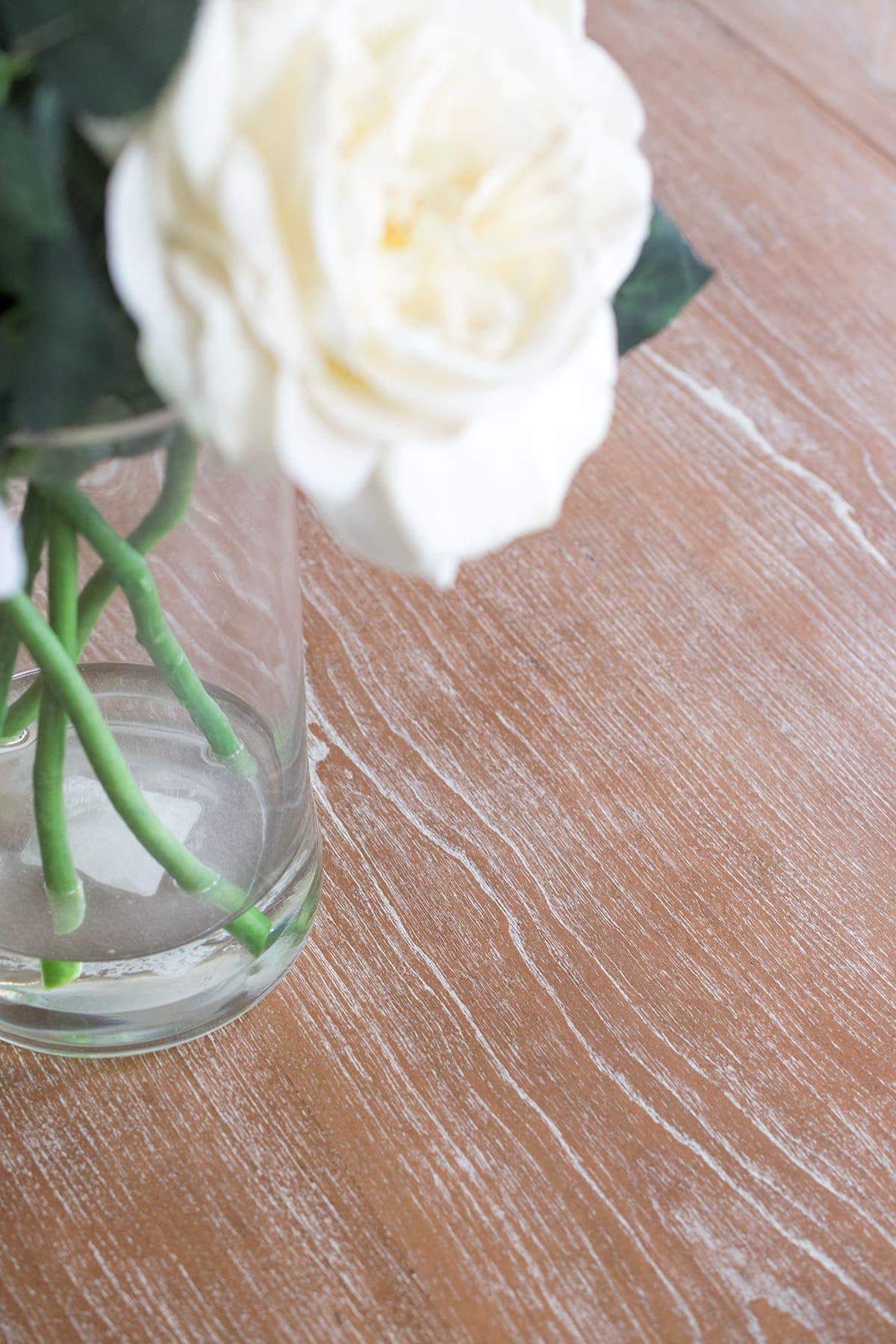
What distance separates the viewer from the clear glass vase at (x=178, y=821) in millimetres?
365

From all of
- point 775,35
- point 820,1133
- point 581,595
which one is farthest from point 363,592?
point 775,35

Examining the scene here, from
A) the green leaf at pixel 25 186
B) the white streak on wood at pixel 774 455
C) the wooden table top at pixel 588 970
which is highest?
the green leaf at pixel 25 186

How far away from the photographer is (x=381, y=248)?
0.23 metres

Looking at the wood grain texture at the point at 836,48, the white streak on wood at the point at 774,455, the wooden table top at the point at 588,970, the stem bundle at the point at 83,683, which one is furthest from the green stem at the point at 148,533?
the wood grain texture at the point at 836,48

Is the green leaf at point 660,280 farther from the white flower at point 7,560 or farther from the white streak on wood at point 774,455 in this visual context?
the white streak on wood at point 774,455

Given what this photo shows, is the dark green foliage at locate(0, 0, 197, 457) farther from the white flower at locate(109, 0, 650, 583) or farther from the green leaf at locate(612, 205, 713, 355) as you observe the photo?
the green leaf at locate(612, 205, 713, 355)

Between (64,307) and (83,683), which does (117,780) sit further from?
(64,307)

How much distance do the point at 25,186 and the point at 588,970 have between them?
0.97 ft

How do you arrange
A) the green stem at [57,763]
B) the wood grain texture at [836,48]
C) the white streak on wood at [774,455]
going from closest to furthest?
the green stem at [57,763], the white streak on wood at [774,455], the wood grain texture at [836,48]

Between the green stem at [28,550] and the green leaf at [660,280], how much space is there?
0.44 feet

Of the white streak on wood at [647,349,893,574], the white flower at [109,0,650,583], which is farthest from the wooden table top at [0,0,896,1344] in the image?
the white flower at [109,0,650,583]

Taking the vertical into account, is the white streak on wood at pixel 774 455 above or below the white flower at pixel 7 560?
below

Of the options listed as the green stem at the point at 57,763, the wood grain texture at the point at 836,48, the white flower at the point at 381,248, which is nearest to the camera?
the white flower at the point at 381,248

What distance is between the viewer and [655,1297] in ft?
1.22
